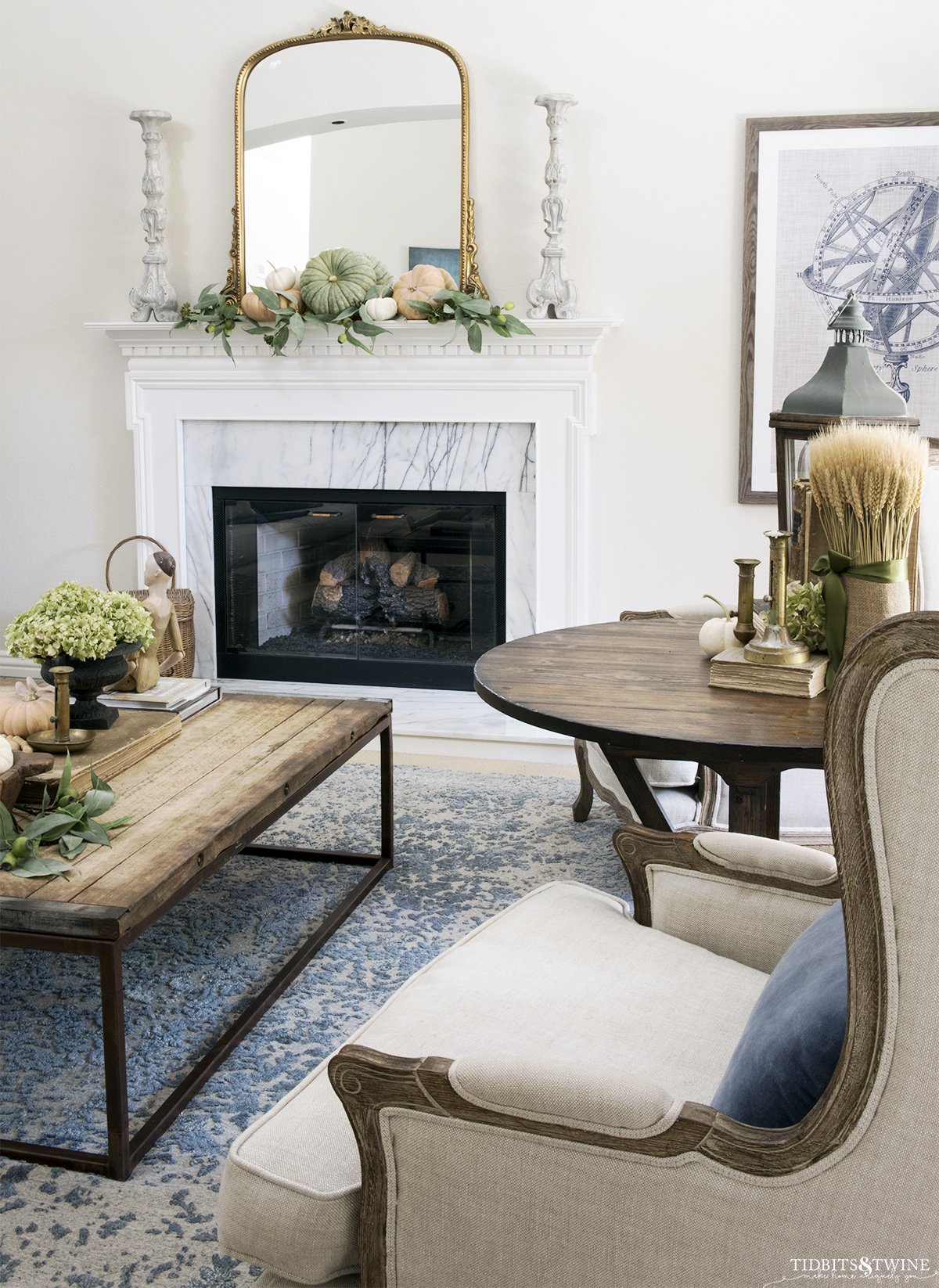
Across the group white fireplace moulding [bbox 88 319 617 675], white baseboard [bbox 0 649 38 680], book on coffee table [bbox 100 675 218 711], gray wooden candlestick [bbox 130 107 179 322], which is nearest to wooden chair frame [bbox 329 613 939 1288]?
book on coffee table [bbox 100 675 218 711]

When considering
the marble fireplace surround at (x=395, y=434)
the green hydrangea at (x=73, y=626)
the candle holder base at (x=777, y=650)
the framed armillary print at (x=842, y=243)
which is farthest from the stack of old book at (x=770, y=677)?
the framed armillary print at (x=842, y=243)

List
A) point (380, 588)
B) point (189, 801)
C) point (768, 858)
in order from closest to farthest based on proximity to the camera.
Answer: point (768, 858) < point (189, 801) < point (380, 588)

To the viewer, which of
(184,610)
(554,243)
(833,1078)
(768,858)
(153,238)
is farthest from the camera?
(184,610)

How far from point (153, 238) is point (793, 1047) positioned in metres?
4.14

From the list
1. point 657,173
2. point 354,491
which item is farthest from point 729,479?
point 354,491

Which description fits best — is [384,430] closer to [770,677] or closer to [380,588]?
[380,588]

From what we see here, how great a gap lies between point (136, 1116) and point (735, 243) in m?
3.38

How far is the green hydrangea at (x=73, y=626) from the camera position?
2.45 meters

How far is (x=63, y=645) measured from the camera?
2.45 metres

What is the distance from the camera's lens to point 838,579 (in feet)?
6.82

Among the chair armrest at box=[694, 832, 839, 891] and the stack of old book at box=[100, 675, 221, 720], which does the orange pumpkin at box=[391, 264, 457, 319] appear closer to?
the stack of old book at box=[100, 675, 221, 720]

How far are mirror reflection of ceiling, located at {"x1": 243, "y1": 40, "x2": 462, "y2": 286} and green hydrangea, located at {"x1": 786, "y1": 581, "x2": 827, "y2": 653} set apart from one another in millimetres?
2540

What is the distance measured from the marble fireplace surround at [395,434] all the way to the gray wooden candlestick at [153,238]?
0.08 meters

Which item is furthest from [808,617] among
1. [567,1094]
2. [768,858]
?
[567,1094]
